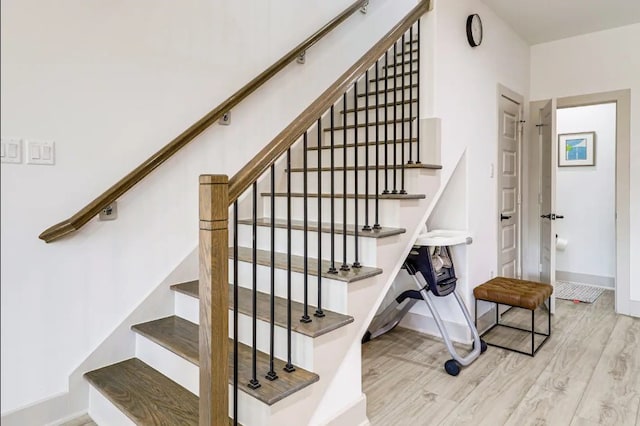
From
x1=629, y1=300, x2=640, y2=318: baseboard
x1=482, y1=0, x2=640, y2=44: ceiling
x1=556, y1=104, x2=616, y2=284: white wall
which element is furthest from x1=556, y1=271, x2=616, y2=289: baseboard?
x1=482, y1=0, x2=640, y2=44: ceiling

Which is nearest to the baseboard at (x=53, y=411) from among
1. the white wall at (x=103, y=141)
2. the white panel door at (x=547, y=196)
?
the white wall at (x=103, y=141)

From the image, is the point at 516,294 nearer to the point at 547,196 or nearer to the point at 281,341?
the point at 547,196

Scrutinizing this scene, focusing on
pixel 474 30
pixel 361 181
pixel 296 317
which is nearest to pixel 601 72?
pixel 474 30

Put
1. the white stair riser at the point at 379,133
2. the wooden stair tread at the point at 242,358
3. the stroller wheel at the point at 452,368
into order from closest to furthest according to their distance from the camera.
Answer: the wooden stair tread at the point at 242,358, the stroller wheel at the point at 452,368, the white stair riser at the point at 379,133

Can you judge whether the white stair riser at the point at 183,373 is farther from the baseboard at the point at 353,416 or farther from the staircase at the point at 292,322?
the baseboard at the point at 353,416

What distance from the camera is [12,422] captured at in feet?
5.65

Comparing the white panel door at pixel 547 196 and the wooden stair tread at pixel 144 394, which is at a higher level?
the white panel door at pixel 547 196

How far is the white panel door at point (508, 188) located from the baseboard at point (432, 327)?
0.85 m

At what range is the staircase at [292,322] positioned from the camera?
5.07 feet

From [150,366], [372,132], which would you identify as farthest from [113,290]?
[372,132]

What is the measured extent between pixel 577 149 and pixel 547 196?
1.63 m

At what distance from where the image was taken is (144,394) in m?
1.80

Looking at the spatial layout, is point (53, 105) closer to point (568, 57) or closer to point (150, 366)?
point (150, 366)

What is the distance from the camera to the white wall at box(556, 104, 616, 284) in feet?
15.4
